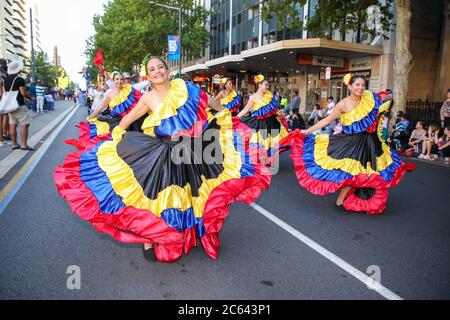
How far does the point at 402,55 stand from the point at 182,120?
12400 mm

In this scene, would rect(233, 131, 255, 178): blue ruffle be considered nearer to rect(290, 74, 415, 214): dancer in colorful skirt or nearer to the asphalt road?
the asphalt road

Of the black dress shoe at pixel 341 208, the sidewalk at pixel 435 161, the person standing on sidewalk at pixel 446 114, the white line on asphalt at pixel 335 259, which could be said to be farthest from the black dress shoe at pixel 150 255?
the person standing on sidewalk at pixel 446 114

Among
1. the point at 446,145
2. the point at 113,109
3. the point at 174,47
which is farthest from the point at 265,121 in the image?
the point at 174,47

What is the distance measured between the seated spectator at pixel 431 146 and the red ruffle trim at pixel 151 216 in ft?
29.3

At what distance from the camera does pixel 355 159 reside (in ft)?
16.9

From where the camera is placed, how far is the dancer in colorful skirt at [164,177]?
128 inches

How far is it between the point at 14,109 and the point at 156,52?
31.4 metres

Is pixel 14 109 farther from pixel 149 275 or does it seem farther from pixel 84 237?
pixel 149 275

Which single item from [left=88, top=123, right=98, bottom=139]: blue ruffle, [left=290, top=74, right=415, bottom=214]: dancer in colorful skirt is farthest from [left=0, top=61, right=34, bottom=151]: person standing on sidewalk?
[left=290, top=74, right=415, bottom=214]: dancer in colorful skirt

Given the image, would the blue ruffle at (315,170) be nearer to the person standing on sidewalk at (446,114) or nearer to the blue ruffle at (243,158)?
the blue ruffle at (243,158)

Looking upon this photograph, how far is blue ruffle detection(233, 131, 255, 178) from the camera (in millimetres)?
3654

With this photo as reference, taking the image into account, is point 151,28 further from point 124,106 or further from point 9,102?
point 124,106
